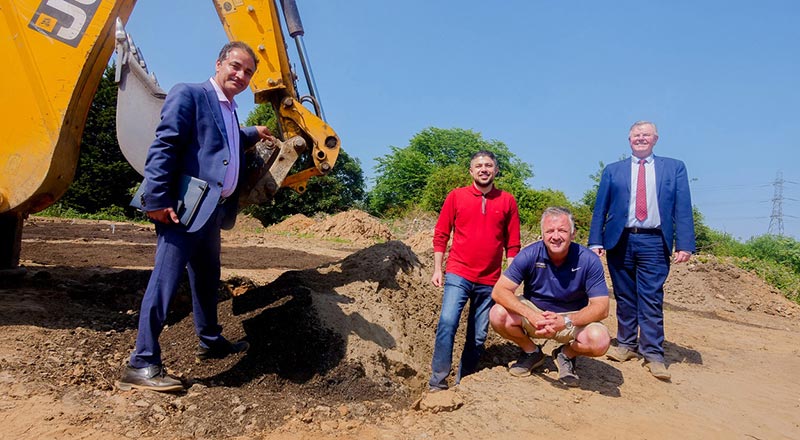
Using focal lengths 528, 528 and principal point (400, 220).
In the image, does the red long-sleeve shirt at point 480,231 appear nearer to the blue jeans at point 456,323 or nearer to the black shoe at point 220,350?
the blue jeans at point 456,323

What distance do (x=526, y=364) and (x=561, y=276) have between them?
27.5 inches

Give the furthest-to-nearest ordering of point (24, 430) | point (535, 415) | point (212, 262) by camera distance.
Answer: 1. point (212, 262)
2. point (535, 415)
3. point (24, 430)

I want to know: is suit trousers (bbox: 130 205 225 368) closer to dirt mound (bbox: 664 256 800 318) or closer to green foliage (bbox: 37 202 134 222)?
dirt mound (bbox: 664 256 800 318)

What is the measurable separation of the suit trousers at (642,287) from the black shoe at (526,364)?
3.59 feet

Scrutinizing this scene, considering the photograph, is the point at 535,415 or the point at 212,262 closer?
the point at 535,415

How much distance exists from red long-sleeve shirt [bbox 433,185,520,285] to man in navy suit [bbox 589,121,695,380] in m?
1.12

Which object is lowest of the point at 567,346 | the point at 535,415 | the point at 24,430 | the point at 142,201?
the point at 24,430

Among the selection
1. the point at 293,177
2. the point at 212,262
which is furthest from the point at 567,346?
the point at 293,177

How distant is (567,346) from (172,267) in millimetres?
2651

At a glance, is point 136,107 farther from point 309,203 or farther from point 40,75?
point 309,203

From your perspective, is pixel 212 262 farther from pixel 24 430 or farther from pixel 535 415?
pixel 535 415

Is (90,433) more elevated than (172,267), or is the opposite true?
(172,267)

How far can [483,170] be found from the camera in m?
3.73

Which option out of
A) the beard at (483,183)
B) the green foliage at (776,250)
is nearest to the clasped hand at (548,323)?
the beard at (483,183)
